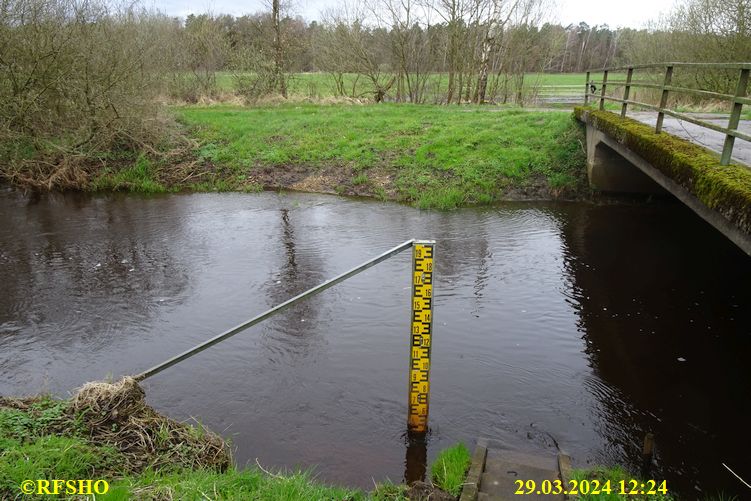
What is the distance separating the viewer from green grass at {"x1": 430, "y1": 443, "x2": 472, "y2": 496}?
425cm

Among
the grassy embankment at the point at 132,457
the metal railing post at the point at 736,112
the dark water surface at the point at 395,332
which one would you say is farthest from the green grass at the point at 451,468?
the metal railing post at the point at 736,112

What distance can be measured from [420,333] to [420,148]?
39.3 ft

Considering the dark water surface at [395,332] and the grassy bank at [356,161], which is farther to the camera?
the grassy bank at [356,161]

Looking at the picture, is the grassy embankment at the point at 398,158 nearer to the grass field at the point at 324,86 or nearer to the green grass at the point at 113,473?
the grass field at the point at 324,86

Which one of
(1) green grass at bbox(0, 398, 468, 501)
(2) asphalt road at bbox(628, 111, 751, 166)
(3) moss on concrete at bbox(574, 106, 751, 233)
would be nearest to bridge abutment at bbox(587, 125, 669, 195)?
(2) asphalt road at bbox(628, 111, 751, 166)

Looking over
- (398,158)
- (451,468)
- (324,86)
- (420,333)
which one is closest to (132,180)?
(398,158)

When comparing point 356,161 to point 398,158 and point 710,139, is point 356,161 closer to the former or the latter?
point 398,158

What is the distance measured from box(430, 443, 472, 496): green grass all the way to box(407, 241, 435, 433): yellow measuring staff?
0.44 metres

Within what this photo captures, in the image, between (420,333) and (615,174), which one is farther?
(615,174)

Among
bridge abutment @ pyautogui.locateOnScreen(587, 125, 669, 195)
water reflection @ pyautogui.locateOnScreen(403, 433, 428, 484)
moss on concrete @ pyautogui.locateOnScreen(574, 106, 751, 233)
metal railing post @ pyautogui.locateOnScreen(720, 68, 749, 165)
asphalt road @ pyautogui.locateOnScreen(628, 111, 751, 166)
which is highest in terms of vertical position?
metal railing post @ pyautogui.locateOnScreen(720, 68, 749, 165)

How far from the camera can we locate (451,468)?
4.50 m

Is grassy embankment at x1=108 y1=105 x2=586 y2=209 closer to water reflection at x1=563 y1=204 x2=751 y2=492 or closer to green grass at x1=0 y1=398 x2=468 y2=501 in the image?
water reflection at x1=563 y1=204 x2=751 y2=492

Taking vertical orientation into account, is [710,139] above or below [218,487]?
above

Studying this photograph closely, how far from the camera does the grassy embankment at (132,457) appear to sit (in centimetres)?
358
